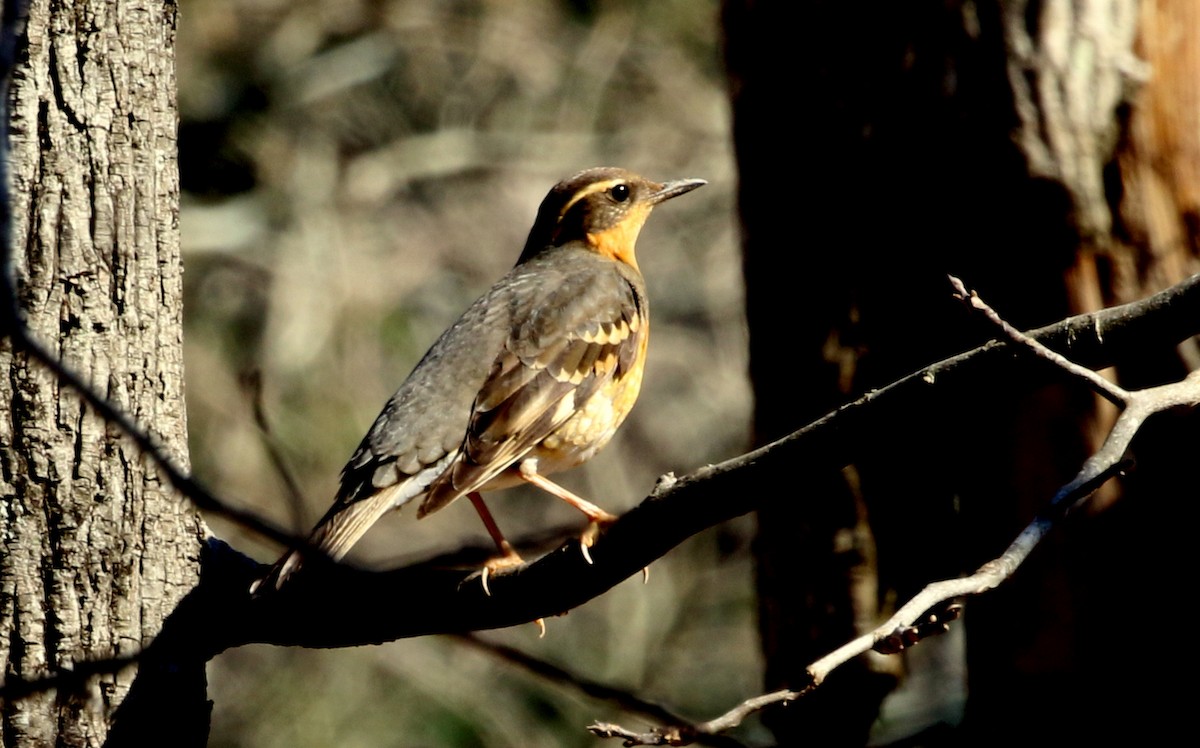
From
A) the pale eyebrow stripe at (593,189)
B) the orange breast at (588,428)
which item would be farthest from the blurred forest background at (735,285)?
the orange breast at (588,428)

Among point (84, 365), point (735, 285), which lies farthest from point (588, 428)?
point (735, 285)

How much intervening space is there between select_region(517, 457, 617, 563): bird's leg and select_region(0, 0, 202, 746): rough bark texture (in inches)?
43.5

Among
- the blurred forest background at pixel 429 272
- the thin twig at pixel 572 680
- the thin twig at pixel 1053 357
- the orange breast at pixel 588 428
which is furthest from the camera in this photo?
the blurred forest background at pixel 429 272

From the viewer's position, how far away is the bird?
15.8 ft

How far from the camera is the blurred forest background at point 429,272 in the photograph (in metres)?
11.1

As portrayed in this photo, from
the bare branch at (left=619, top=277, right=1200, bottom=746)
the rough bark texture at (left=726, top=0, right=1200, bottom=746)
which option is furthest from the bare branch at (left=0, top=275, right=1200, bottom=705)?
the rough bark texture at (left=726, top=0, right=1200, bottom=746)

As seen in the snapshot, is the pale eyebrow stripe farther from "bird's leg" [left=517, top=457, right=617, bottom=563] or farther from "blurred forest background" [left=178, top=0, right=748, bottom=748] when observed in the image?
"blurred forest background" [left=178, top=0, right=748, bottom=748]

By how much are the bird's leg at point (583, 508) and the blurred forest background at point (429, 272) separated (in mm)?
5566

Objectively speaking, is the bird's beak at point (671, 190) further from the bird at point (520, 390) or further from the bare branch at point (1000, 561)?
the bare branch at point (1000, 561)

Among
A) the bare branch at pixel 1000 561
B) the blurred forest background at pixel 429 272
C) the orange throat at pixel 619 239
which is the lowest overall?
the bare branch at pixel 1000 561

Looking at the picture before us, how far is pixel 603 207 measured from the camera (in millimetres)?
6477

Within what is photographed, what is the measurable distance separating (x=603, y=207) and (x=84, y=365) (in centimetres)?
337

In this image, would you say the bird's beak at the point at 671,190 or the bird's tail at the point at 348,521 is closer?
the bird's tail at the point at 348,521

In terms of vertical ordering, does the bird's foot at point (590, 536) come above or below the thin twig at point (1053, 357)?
above
